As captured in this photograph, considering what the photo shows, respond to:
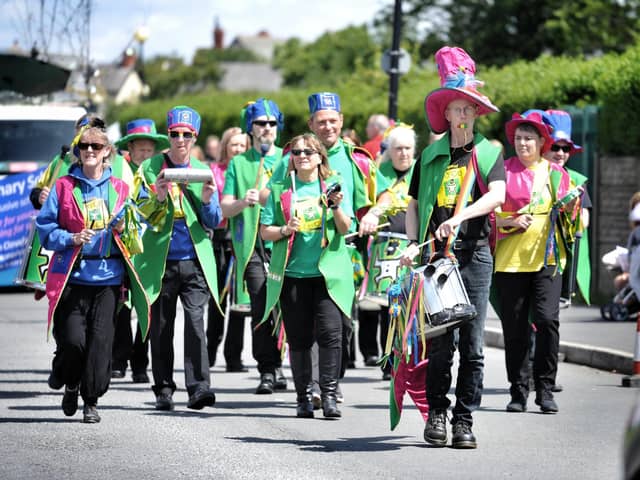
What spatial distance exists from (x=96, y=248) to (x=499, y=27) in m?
45.4

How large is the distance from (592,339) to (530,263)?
4184 millimetres

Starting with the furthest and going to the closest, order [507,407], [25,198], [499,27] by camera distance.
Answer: [499,27] < [25,198] < [507,407]

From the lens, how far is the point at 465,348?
809 cm

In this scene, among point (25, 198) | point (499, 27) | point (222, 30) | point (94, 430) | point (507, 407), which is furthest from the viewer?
point (222, 30)

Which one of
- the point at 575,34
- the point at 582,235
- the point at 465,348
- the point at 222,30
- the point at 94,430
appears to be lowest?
the point at 94,430

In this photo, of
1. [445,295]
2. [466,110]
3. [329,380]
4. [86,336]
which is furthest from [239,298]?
[445,295]

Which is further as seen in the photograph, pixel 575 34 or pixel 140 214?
pixel 575 34

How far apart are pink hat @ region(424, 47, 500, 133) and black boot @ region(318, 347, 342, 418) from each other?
1777mm

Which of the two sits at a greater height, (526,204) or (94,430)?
(526,204)

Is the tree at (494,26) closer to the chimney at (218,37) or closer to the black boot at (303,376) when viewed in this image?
the black boot at (303,376)

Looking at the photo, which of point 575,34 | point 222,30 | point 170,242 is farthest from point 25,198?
point 222,30

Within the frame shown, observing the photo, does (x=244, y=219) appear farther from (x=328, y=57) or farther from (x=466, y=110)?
(x=328, y=57)

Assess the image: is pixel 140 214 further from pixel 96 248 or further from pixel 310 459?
pixel 310 459

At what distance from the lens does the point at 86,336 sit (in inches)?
358
